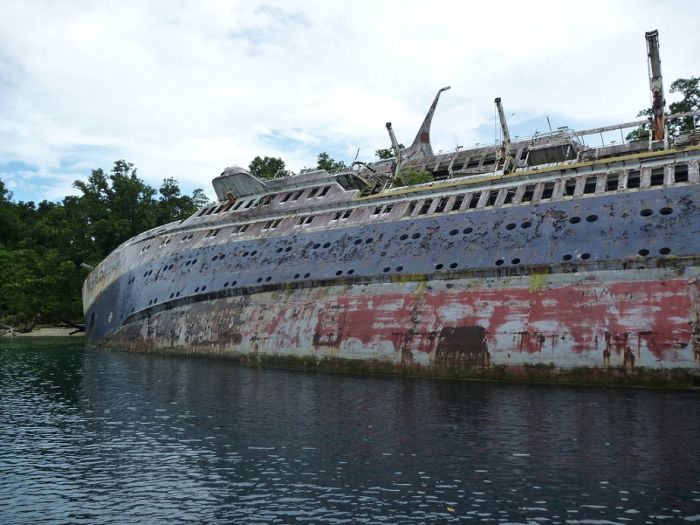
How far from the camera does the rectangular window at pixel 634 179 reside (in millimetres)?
24842

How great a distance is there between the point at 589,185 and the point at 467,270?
6478 mm

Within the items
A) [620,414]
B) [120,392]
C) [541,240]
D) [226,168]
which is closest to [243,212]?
[226,168]

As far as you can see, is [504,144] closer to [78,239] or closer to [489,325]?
[489,325]

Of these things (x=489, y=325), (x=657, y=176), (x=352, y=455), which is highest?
(x=657, y=176)

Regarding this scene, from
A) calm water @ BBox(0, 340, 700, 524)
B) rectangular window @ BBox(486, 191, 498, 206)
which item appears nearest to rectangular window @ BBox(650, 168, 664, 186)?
rectangular window @ BBox(486, 191, 498, 206)

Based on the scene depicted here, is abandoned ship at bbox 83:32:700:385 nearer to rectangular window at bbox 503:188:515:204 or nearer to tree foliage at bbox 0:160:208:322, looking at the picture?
rectangular window at bbox 503:188:515:204

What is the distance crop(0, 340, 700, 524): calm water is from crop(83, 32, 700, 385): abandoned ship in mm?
1773

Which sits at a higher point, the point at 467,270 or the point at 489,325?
the point at 467,270

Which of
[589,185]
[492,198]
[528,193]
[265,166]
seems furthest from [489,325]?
[265,166]

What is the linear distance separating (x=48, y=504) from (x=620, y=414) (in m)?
14.8

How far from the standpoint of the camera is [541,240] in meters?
24.9

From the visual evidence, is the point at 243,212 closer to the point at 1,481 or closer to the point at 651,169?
the point at 651,169

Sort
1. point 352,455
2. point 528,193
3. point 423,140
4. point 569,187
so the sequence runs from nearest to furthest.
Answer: point 352,455 < point 569,187 < point 528,193 < point 423,140

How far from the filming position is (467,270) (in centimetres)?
2581
